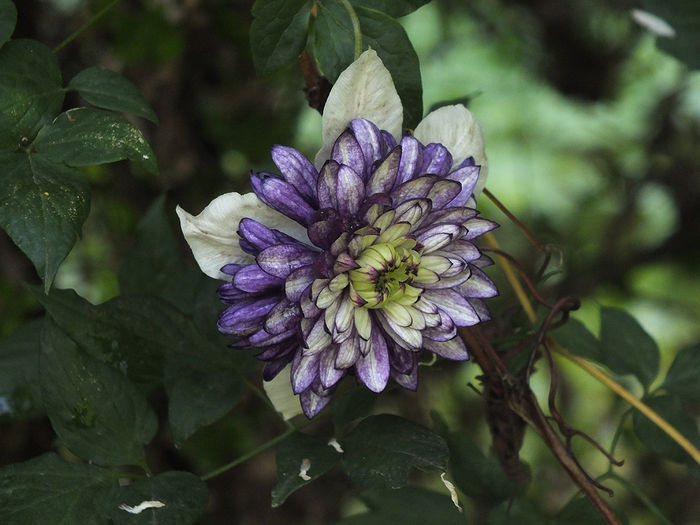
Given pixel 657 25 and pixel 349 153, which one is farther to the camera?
pixel 657 25

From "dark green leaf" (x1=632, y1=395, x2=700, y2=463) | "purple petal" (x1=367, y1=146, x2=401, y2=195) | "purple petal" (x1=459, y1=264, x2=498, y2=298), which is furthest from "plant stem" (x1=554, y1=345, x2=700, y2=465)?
"purple petal" (x1=367, y1=146, x2=401, y2=195)

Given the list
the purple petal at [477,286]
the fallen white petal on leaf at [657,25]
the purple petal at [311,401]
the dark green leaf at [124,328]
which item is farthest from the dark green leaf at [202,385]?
the fallen white petal on leaf at [657,25]

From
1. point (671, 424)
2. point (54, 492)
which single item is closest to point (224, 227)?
point (54, 492)

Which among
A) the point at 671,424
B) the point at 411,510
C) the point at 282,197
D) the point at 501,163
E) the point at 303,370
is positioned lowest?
the point at 501,163

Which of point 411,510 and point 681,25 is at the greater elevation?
point 681,25

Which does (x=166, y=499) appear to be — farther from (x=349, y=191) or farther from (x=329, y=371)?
(x=349, y=191)

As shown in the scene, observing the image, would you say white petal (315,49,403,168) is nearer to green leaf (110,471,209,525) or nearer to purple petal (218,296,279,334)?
purple petal (218,296,279,334)

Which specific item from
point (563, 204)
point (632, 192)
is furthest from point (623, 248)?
point (563, 204)

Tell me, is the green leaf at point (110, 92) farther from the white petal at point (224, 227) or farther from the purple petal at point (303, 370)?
the purple petal at point (303, 370)
